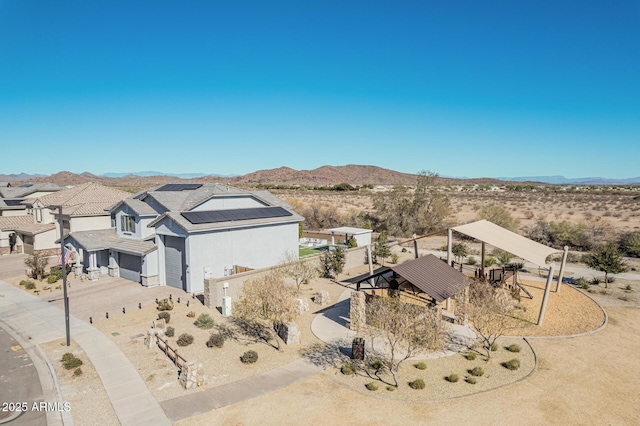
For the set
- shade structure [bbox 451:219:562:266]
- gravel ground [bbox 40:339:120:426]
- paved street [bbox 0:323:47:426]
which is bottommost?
paved street [bbox 0:323:47:426]

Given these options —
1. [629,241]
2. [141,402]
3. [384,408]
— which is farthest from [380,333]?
[629,241]

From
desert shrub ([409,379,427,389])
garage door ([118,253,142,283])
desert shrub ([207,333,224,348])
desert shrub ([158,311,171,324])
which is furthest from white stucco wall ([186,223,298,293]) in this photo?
desert shrub ([409,379,427,389])

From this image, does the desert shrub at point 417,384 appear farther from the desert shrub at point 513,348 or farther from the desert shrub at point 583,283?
the desert shrub at point 583,283

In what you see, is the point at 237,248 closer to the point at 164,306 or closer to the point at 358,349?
the point at 164,306

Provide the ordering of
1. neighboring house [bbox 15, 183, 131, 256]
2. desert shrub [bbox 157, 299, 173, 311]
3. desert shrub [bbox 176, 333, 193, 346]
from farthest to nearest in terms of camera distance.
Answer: neighboring house [bbox 15, 183, 131, 256] < desert shrub [bbox 157, 299, 173, 311] < desert shrub [bbox 176, 333, 193, 346]

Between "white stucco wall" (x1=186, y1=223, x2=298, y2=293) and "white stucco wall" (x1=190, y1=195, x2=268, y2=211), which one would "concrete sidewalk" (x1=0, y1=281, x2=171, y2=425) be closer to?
"white stucco wall" (x1=186, y1=223, x2=298, y2=293)

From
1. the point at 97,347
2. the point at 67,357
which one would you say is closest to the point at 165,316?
the point at 97,347

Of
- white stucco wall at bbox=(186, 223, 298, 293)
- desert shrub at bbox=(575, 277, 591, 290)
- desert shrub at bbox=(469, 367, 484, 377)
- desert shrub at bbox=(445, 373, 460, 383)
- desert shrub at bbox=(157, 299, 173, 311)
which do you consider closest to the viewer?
desert shrub at bbox=(445, 373, 460, 383)
